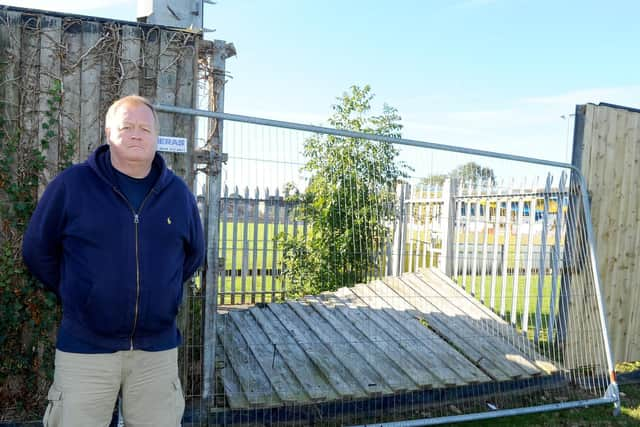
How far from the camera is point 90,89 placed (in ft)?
11.6

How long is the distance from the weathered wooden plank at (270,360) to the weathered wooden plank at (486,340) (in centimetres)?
133

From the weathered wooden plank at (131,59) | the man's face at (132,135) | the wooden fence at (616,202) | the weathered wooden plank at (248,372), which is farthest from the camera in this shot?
the wooden fence at (616,202)

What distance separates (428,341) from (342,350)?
1.02 metres

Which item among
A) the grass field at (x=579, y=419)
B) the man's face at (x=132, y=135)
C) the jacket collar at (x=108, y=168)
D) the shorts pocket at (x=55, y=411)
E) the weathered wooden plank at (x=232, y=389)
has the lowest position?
the grass field at (x=579, y=419)

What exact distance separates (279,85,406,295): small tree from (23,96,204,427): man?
154 cm

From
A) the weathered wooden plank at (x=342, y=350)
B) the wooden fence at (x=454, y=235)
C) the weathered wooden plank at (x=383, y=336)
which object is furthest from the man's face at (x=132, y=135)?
the weathered wooden plank at (x=383, y=336)

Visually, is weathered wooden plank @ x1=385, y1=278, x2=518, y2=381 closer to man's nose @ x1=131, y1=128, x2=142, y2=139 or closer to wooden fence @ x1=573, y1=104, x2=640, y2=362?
wooden fence @ x1=573, y1=104, x2=640, y2=362

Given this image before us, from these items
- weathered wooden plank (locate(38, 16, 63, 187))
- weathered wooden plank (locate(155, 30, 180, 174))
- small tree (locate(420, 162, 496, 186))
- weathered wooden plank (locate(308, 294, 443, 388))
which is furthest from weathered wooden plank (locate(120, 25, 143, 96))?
weathered wooden plank (locate(308, 294, 443, 388))

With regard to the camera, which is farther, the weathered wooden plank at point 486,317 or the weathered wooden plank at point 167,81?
the weathered wooden plank at point 486,317

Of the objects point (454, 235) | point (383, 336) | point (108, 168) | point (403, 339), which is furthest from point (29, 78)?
point (454, 235)

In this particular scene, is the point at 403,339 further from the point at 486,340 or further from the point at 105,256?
the point at 105,256

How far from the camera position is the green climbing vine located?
338 cm

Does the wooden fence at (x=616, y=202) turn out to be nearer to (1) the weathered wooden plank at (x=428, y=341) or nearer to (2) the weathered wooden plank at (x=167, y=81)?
(1) the weathered wooden plank at (x=428, y=341)

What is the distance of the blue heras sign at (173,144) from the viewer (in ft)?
11.4
